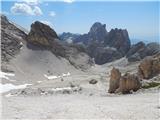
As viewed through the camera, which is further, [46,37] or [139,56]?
[139,56]

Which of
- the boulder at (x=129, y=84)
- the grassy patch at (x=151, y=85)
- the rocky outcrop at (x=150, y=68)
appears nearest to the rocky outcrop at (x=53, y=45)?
the rocky outcrop at (x=150, y=68)

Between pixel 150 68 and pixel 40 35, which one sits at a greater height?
pixel 40 35

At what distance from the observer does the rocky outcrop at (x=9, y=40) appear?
11391cm

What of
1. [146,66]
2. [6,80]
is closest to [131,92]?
[146,66]

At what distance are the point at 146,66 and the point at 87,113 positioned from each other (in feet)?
144

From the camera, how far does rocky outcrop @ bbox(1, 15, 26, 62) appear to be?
113906 mm

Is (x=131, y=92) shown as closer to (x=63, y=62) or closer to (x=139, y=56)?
(x=63, y=62)

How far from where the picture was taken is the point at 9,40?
121m

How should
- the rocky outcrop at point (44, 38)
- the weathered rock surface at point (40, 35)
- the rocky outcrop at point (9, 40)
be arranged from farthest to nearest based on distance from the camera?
the rocky outcrop at point (44, 38), the weathered rock surface at point (40, 35), the rocky outcrop at point (9, 40)

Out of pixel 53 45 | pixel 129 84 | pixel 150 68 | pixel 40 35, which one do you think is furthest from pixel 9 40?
pixel 129 84

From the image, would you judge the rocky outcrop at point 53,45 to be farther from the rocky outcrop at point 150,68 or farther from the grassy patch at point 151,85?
the grassy patch at point 151,85

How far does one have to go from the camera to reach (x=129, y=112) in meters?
25.0

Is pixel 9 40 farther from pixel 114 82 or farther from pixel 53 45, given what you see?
pixel 114 82

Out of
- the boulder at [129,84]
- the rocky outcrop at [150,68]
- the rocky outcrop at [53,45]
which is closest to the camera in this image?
the boulder at [129,84]
